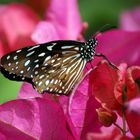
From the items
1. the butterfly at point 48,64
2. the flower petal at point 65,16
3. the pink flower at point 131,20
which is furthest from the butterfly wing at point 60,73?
the pink flower at point 131,20

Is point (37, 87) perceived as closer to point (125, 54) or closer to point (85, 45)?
point (85, 45)

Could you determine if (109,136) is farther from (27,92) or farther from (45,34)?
(45,34)

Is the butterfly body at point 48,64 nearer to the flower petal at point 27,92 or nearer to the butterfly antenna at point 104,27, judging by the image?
the flower petal at point 27,92

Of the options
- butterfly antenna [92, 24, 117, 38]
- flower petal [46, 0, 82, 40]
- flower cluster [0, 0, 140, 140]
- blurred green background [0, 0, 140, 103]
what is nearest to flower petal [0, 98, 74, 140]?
flower cluster [0, 0, 140, 140]

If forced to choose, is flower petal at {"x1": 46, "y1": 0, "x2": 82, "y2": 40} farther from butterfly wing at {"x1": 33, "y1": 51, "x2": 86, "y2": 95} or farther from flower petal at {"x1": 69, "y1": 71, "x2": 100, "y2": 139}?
flower petal at {"x1": 69, "y1": 71, "x2": 100, "y2": 139}

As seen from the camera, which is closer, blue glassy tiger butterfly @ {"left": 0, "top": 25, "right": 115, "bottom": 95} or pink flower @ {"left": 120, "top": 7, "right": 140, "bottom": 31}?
blue glassy tiger butterfly @ {"left": 0, "top": 25, "right": 115, "bottom": 95}

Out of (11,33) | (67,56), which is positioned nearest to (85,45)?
(67,56)
